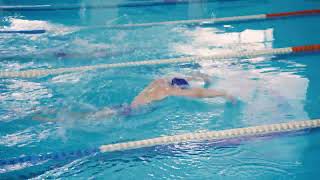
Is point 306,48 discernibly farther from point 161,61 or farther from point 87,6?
point 87,6

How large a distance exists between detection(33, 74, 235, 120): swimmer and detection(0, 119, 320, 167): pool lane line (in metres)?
0.51

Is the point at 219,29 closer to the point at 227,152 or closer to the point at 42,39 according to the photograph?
the point at 42,39

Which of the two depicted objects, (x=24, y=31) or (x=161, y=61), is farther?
(x=24, y=31)

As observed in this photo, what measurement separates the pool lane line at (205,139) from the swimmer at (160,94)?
1.69 feet

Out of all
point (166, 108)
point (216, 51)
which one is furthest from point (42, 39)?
point (166, 108)

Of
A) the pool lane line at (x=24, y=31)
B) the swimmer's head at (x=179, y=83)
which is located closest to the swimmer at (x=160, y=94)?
the swimmer's head at (x=179, y=83)

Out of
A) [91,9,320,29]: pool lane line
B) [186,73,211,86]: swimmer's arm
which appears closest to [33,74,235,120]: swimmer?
[186,73,211,86]: swimmer's arm

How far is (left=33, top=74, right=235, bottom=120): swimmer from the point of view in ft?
12.0

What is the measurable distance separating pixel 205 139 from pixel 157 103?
2.19 feet

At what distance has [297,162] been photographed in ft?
9.70

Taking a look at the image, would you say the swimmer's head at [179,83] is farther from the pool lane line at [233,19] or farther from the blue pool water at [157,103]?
the pool lane line at [233,19]

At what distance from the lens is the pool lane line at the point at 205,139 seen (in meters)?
3.01

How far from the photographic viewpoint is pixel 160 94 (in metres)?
3.78

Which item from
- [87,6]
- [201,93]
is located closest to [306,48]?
[201,93]
